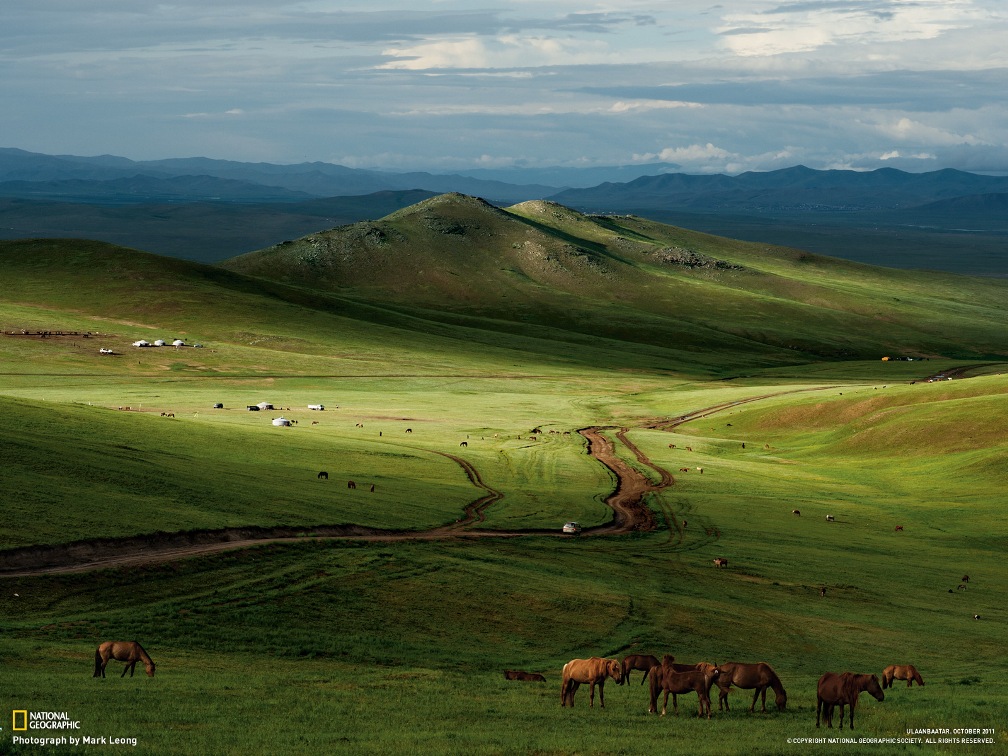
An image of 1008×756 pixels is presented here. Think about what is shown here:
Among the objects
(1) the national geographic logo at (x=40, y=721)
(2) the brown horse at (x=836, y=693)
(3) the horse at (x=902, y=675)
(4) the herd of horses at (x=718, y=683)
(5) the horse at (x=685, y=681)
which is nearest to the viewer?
(1) the national geographic logo at (x=40, y=721)

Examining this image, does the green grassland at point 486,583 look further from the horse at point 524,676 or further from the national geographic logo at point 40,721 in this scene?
the horse at point 524,676

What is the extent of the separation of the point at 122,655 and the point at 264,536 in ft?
66.3

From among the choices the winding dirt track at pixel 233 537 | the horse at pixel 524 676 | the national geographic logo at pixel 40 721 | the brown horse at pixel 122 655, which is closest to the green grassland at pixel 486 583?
the national geographic logo at pixel 40 721

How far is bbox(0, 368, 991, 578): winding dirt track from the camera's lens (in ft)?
140

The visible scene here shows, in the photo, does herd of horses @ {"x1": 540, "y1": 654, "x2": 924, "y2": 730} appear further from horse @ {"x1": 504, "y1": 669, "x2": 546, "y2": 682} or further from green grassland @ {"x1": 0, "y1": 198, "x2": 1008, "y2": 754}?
horse @ {"x1": 504, "y1": 669, "x2": 546, "y2": 682}

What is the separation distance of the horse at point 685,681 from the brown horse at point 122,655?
15449 millimetres

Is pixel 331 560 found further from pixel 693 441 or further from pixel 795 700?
pixel 693 441

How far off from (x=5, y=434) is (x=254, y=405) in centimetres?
6806

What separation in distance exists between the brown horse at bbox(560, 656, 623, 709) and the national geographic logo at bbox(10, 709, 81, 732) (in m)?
13.5

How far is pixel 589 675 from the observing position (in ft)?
97.9

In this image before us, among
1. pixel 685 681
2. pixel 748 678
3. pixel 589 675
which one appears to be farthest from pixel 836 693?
pixel 589 675

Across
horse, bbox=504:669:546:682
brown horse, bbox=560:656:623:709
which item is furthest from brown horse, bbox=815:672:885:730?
horse, bbox=504:669:546:682

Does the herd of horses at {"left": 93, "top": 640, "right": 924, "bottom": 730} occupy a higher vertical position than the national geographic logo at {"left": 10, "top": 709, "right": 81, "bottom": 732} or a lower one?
lower

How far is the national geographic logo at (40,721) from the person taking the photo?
24328 millimetres
